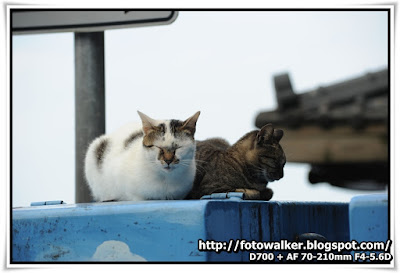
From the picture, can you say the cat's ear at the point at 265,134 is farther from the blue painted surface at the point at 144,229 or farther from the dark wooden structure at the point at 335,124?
the blue painted surface at the point at 144,229

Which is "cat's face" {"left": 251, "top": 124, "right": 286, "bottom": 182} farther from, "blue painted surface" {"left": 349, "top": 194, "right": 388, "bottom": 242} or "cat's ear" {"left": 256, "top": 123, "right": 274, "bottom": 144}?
"blue painted surface" {"left": 349, "top": 194, "right": 388, "bottom": 242}

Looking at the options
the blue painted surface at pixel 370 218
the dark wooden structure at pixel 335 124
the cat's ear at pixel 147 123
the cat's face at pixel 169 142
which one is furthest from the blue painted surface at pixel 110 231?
the dark wooden structure at pixel 335 124

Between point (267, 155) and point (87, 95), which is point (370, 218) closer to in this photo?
point (267, 155)

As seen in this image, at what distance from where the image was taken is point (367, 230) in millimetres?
1873

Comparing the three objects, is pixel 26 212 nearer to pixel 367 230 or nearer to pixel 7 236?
pixel 7 236

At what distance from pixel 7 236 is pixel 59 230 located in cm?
20

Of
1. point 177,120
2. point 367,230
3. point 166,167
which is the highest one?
point 177,120

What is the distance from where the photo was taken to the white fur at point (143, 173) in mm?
2215

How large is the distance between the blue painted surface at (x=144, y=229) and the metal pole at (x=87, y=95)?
0.51 meters

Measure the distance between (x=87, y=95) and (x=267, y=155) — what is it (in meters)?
0.88

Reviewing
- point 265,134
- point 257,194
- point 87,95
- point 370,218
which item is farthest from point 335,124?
point 87,95

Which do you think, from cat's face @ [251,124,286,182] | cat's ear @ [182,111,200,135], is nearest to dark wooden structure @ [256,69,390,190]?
cat's face @ [251,124,286,182]

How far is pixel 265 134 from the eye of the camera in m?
2.39
